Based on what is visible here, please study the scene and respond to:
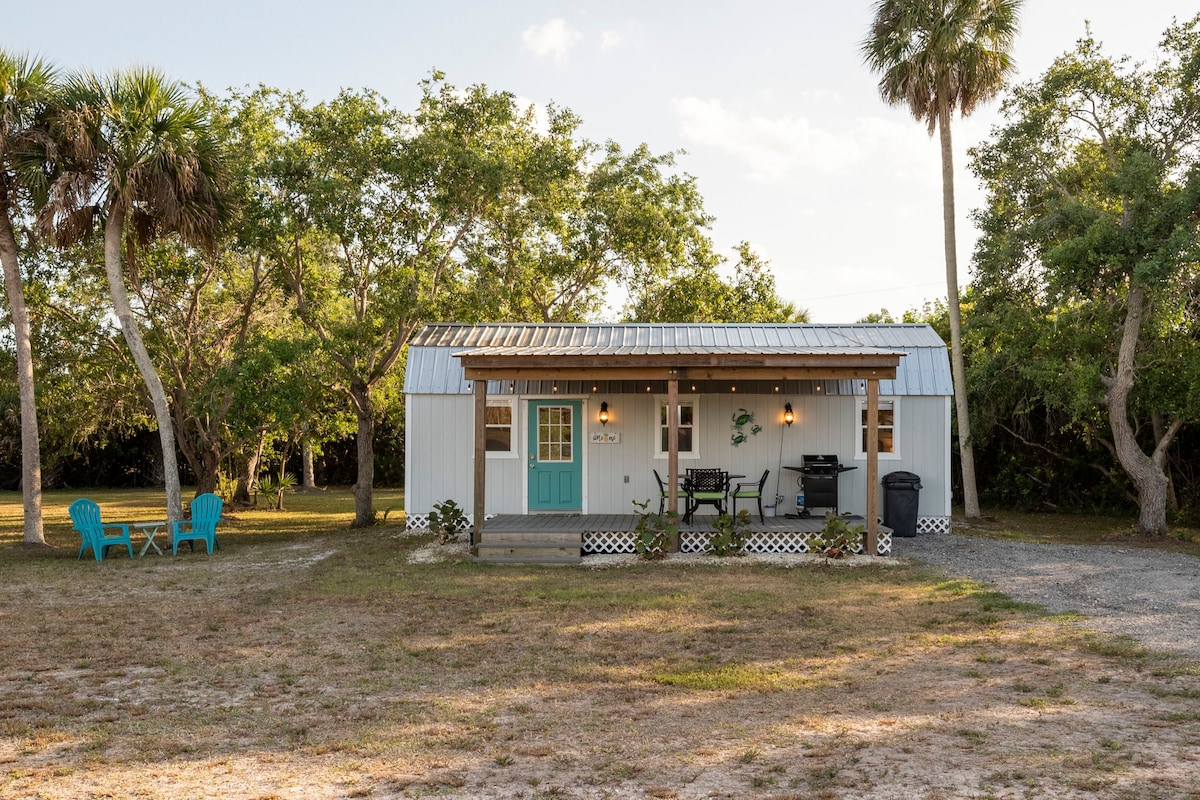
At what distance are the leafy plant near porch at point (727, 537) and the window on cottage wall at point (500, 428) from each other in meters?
3.63

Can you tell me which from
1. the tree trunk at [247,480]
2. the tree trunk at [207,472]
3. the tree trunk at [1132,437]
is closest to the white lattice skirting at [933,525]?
the tree trunk at [1132,437]

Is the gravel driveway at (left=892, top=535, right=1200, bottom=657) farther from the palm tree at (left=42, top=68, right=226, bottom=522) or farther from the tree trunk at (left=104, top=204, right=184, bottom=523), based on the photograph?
the palm tree at (left=42, top=68, right=226, bottom=522)

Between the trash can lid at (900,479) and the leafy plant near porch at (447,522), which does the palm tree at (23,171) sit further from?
the trash can lid at (900,479)

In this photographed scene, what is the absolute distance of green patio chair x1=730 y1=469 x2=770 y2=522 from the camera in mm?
13023

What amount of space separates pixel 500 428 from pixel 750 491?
3756 mm

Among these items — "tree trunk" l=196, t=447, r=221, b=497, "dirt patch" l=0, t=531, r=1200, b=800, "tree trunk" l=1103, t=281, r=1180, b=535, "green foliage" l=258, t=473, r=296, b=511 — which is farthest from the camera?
"green foliage" l=258, t=473, r=296, b=511

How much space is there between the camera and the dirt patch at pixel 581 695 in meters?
4.34

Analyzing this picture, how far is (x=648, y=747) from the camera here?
188 inches

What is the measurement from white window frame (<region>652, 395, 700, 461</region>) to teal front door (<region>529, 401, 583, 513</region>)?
1115 mm

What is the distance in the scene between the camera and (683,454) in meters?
14.4

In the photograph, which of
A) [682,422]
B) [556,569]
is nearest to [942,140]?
[682,422]

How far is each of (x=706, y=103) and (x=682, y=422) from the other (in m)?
6.24

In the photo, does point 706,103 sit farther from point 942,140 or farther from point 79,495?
point 79,495

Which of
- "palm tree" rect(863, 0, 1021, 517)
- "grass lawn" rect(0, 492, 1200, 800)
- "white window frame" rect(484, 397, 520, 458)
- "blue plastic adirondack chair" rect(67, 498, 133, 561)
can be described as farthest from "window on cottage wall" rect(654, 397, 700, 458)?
"blue plastic adirondack chair" rect(67, 498, 133, 561)
